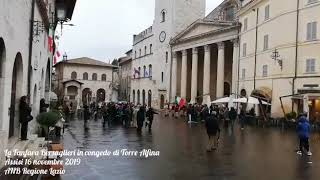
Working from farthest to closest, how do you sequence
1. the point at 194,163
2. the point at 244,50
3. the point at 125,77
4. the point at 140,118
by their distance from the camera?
1. the point at 125,77
2. the point at 244,50
3. the point at 140,118
4. the point at 194,163

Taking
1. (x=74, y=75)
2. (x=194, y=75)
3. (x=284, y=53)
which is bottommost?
(x=194, y=75)

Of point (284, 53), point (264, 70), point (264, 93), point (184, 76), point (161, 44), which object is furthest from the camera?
point (161, 44)

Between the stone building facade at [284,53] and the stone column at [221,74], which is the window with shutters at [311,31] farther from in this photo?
the stone column at [221,74]

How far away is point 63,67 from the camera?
3285 inches

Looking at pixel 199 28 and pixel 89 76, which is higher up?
pixel 199 28

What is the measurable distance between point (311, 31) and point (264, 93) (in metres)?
7.19

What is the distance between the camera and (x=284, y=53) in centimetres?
3516

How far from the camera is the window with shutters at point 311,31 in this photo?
32312mm

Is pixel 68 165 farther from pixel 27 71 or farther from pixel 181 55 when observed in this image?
pixel 181 55

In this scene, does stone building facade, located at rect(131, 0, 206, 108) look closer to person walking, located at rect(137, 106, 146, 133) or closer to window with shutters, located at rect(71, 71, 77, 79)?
window with shutters, located at rect(71, 71, 77, 79)

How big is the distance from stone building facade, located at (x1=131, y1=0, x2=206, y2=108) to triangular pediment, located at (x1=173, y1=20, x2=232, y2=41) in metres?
3.20

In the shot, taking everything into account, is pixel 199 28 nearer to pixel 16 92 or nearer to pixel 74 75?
pixel 74 75

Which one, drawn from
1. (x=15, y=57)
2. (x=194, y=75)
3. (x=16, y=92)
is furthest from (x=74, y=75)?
(x=15, y=57)

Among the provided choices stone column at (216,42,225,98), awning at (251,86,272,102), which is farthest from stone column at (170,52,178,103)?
awning at (251,86,272,102)
